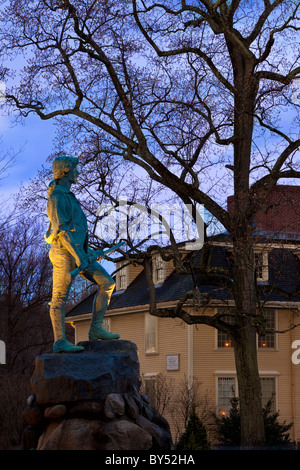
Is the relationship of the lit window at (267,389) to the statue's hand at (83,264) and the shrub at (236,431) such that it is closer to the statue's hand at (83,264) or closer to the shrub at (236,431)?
the shrub at (236,431)

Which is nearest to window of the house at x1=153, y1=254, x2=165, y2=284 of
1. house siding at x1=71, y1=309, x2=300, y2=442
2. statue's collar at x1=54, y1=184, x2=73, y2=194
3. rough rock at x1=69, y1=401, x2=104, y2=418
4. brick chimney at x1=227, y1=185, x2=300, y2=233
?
house siding at x1=71, y1=309, x2=300, y2=442

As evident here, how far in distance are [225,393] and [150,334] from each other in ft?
13.8

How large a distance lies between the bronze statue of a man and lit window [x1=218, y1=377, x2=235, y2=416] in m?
16.4

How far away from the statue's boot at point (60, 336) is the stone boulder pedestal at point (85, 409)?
17 centimetres

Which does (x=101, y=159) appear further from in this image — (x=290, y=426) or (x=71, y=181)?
(x=290, y=426)

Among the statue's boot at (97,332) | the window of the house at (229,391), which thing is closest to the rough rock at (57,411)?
the statue's boot at (97,332)

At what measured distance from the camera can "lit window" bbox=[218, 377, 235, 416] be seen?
27.3 metres

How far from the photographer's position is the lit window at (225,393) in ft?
89.7

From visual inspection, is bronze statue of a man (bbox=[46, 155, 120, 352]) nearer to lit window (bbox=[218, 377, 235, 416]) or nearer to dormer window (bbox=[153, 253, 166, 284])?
lit window (bbox=[218, 377, 235, 416])

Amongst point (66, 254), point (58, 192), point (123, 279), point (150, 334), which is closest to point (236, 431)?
point (150, 334)

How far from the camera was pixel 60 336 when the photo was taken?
1131 cm

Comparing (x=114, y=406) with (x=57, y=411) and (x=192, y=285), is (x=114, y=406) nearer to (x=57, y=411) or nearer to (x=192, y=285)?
(x=57, y=411)

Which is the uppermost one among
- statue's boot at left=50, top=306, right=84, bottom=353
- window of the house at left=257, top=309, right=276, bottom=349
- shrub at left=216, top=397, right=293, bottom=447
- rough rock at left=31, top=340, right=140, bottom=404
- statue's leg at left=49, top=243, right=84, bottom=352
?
window of the house at left=257, top=309, right=276, bottom=349

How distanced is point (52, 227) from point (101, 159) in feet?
32.5
